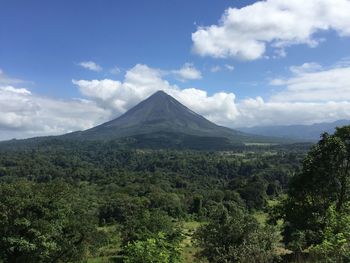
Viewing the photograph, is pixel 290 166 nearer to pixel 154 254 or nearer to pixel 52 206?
pixel 52 206

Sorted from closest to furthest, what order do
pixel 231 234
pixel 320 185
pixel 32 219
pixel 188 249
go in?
pixel 231 234, pixel 320 185, pixel 32 219, pixel 188 249

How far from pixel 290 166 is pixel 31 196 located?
12905 cm

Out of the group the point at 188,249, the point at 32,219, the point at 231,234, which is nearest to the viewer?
the point at 231,234

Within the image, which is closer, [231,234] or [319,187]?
[231,234]

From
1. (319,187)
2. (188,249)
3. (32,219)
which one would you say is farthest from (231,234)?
(188,249)

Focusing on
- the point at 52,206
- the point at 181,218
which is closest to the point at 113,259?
the point at 52,206

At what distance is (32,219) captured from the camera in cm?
2542

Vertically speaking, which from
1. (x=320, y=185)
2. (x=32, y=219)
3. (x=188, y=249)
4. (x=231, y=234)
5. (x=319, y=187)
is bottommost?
(x=188, y=249)

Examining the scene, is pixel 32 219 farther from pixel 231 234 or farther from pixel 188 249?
pixel 188 249

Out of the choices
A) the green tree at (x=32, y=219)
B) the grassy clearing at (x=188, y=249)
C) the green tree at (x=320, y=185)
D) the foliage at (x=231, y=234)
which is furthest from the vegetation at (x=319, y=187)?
the green tree at (x=32, y=219)

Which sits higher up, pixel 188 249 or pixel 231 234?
pixel 231 234

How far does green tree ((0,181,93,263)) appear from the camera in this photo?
24656 millimetres

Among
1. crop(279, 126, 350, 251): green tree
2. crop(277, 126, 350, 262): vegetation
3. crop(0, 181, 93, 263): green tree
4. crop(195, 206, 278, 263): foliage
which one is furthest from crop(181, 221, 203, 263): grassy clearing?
crop(0, 181, 93, 263): green tree

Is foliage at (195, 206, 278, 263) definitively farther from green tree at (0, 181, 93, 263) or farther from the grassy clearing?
green tree at (0, 181, 93, 263)
